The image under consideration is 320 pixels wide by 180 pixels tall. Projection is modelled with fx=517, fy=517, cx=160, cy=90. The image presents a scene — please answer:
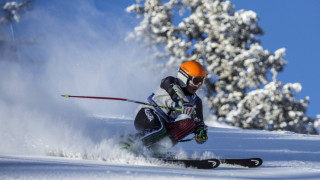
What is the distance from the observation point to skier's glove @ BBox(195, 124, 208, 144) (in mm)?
5906

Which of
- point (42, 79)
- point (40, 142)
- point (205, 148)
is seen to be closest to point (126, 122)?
point (205, 148)

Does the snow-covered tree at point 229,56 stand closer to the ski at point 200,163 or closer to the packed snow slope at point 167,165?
the packed snow slope at point 167,165

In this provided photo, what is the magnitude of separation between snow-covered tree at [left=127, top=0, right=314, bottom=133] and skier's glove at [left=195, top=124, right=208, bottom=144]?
47.7 feet

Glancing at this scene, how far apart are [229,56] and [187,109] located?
17.1 meters

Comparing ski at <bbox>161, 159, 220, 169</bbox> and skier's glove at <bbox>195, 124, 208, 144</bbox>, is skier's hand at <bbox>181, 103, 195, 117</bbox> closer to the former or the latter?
skier's glove at <bbox>195, 124, 208, 144</bbox>

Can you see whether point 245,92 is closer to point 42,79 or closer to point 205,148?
point 42,79

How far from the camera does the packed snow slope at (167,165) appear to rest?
3939 mm

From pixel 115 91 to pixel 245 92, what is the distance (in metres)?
5.70

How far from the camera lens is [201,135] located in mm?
5910

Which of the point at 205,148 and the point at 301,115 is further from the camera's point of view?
the point at 301,115

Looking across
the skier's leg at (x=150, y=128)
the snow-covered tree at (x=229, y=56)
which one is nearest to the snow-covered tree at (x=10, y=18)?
the snow-covered tree at (x=229, y=56)

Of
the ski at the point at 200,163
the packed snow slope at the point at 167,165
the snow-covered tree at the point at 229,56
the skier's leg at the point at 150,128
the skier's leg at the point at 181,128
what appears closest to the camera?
the packed snow slope at the point at 167,165

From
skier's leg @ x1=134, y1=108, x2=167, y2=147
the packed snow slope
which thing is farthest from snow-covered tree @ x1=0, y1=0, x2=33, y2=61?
skier's leg @ x1=134, y1=108, x2=167, y2=147

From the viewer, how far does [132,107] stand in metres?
20.3
